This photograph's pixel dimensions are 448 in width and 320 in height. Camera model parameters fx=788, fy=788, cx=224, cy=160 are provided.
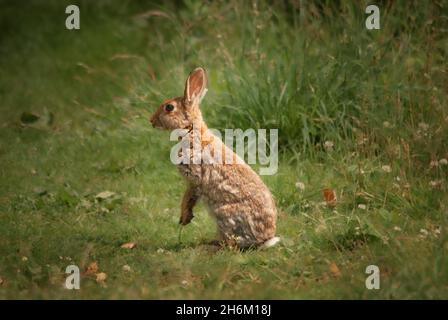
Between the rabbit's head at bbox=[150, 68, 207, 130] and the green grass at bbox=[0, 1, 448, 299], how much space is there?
858 millimetres

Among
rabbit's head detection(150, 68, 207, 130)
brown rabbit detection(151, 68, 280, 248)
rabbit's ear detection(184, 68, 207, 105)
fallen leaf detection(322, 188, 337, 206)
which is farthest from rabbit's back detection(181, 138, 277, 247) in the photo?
fallen leaf detection(322, 188, 337, 206)

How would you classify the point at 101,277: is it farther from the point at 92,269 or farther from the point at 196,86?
the point at 196,86

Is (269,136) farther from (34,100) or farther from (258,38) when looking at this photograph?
(34,100)

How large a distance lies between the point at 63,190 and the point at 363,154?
2475 millimetres

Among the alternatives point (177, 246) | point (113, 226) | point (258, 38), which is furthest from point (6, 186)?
point (258, 38)

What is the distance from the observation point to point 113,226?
19.7 feet

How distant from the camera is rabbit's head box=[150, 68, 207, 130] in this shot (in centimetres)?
554

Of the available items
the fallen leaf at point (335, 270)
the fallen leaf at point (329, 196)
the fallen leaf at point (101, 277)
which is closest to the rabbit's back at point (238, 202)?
the fallen leaf at point (335, 270)

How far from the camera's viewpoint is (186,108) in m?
5.55

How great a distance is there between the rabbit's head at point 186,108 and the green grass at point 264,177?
2.82 feet

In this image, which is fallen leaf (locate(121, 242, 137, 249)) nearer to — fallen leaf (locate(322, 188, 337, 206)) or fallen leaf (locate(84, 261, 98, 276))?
fallen leaf (locate(84, 261, 98, 276))

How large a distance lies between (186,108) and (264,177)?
1.26 m

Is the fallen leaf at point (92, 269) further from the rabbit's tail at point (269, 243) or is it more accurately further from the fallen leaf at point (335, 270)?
the fallen leaf at point (335, 270)

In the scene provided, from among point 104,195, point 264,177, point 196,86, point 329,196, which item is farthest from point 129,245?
point 329,196
